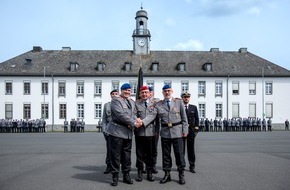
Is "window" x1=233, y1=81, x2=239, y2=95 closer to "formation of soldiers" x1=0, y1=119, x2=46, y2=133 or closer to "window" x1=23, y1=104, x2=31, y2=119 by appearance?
"formation of soldiers" x1=0, y1=119, x2=46, y2=133

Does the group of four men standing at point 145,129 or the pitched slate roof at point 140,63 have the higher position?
the pitched slate roof at point 140,63

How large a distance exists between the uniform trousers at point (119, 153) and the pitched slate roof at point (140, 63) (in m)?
34.1

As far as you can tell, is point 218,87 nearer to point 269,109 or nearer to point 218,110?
point 218,110

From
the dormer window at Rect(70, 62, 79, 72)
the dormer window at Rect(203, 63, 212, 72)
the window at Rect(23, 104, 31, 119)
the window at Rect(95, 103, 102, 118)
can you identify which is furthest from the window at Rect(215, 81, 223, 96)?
the window at Rect(23, 104, 31, 119)

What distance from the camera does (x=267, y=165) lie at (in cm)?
911

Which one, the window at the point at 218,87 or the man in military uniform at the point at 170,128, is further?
the window at the point at 218,87

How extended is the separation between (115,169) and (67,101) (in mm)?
36711

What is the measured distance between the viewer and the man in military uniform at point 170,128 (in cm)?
704

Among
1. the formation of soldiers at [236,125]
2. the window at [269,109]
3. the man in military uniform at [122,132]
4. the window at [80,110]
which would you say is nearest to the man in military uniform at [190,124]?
the man in military uniform at [122,132]

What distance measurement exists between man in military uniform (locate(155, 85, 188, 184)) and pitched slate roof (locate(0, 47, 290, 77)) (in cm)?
3380

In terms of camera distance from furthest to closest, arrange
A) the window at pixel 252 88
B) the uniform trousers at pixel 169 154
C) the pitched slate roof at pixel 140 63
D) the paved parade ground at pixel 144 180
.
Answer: the window at pixel 252 88, the pitched slate roof at pixel 140 63, the uniform trousers at pixel 169 154, the paved parade ground at pixel 144 180

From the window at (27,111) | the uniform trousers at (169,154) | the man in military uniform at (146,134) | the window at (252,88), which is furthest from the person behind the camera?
the window at (252,88)

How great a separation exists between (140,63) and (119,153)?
118 ft

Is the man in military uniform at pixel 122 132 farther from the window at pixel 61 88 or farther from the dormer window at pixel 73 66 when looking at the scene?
the dormer window at pixel 73 66
